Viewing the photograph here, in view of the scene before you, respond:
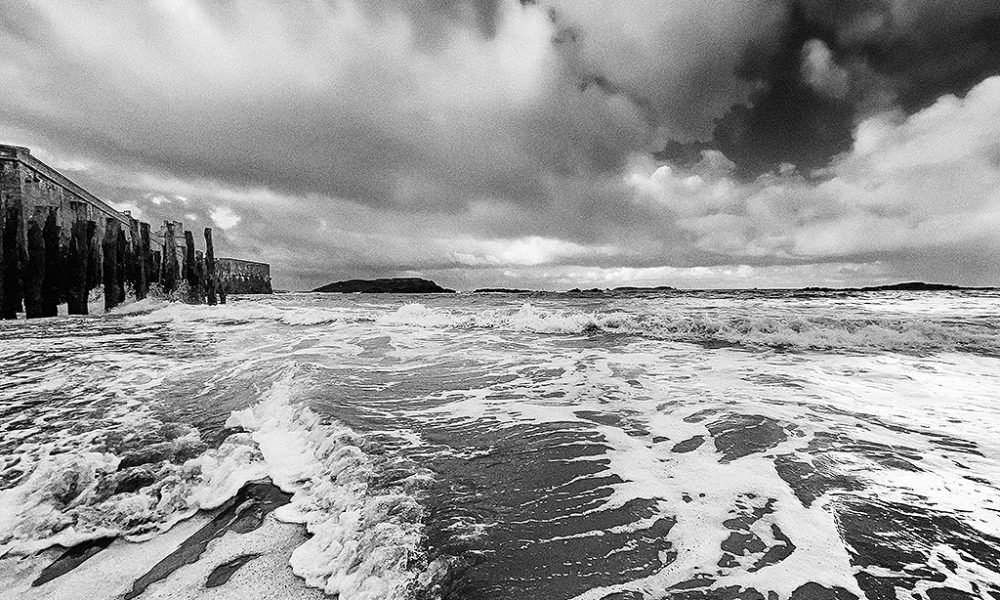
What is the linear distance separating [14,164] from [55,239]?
736 cm

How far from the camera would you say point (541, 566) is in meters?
2.09

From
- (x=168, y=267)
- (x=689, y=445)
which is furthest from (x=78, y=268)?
(x=689, y=445)

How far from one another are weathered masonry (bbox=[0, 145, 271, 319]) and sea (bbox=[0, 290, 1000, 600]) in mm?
8846

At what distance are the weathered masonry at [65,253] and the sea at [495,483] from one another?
29.0ft

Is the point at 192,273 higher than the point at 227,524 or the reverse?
higher

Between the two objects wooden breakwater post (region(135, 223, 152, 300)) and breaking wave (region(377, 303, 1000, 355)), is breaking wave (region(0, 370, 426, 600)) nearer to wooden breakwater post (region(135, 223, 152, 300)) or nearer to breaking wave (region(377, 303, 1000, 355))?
breaking wave (region(377, 303, 1000, 355))

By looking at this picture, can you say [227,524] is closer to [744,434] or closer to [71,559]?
[71,559]

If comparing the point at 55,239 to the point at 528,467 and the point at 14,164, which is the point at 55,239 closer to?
the point at 14,164

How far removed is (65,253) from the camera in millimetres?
14883

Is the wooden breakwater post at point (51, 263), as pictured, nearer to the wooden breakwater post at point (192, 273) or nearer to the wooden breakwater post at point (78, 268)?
the wooden breakwater post at point (78, 268)

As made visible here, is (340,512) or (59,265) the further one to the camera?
(59,265)

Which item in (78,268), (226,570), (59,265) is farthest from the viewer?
(78,268)

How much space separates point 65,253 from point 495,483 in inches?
769

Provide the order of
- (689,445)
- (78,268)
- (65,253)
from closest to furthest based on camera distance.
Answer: (689,445)
(78,268)
(65,253)
